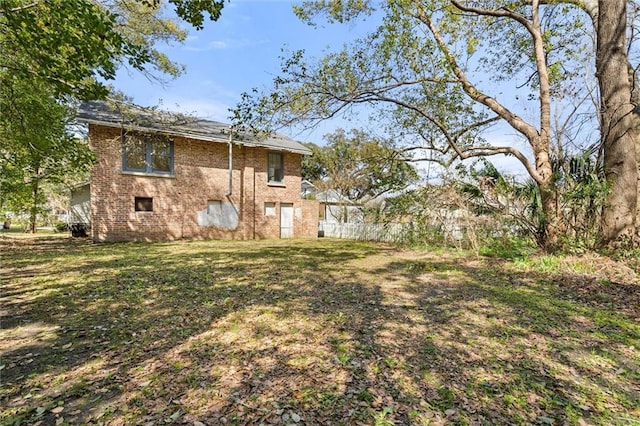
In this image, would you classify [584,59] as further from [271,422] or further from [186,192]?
[186,192]

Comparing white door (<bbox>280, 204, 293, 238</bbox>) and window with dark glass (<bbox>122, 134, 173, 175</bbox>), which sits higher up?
window with dark glass (<bbox>122, 134, 173, 175</bbox>)

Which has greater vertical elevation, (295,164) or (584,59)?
(584,59)

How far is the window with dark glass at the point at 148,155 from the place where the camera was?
12469mm

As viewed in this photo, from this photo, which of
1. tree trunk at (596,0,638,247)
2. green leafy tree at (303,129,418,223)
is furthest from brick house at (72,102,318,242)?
tree trunk at (596,0,638,247)

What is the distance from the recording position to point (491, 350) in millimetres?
3082

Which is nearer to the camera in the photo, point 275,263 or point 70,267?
point 70,267

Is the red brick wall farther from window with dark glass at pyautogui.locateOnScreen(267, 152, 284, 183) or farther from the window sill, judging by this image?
window with dark glass at pyautogui.locateOnScreen(267, 152, 284, 183)

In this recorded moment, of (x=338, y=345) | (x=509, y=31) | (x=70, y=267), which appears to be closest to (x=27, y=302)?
(x=70, y=267)

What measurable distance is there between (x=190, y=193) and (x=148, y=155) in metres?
2.20

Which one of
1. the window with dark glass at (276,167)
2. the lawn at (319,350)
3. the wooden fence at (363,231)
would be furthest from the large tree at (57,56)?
the wooden fence at (363,231)

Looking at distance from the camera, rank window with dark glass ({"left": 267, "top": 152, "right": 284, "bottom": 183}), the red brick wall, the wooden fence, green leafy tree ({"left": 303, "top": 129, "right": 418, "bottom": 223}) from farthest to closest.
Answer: window with dark glass ({"left": 267, "top": 152, "right": 284, "bottom": 183}), the wooden fence, the red brick wall, green leafy tree ({"left": 303, "top": 129, "right": 418, "bottom": 223})

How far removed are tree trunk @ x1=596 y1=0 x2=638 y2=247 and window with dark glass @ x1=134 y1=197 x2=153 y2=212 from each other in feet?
47.4

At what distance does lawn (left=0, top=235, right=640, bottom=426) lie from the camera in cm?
219

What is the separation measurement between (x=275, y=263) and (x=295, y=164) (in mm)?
9530
